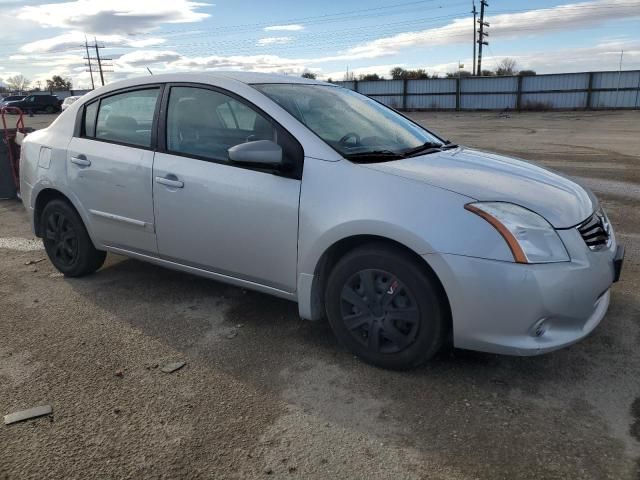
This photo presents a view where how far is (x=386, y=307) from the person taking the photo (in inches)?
117

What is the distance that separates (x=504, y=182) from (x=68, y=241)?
3.48 metres

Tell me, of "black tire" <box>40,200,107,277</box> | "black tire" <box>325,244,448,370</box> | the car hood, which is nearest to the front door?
"black tire" <box>325,244,448,370</box>

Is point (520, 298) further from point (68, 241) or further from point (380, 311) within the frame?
point (68, 241)

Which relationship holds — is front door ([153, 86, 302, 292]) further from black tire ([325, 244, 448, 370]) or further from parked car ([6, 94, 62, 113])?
parked car ([6, 94, 62, 113])

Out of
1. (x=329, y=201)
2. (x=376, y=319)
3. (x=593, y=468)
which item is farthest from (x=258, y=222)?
(x=593, y=468)

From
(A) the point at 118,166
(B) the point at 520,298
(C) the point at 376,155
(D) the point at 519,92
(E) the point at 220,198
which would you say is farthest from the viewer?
(D) the point at 519,92

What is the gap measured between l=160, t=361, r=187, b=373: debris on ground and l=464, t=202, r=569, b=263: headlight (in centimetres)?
185

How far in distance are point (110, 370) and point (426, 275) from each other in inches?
73.9

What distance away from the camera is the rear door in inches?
152

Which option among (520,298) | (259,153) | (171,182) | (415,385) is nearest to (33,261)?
(171,182)

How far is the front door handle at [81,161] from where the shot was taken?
4.16 metres

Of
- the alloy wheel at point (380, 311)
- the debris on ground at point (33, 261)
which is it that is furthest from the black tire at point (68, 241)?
the alloy wheel at point (380, 311)

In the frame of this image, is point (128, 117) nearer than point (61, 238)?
Yes

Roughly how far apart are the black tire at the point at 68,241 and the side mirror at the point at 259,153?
1933 millimetres
